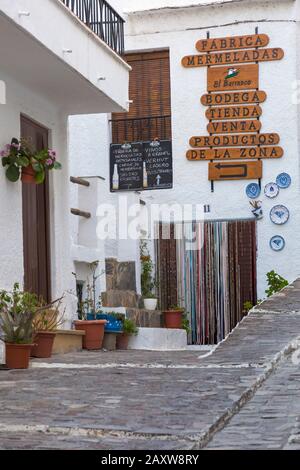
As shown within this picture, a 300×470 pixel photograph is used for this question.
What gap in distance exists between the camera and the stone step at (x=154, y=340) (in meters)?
14.8

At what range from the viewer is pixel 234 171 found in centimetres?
1894

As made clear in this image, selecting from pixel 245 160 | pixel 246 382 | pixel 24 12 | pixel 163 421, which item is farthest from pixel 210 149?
pixel 163 421

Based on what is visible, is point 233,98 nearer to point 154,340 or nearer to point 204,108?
point 204,108

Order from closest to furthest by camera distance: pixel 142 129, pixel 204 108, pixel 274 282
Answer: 1. pixel 274 282
2. pixel 204 108
3. pixel 142 129

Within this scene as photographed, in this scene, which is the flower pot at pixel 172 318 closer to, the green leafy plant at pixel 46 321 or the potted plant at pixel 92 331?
the potted plant at pixel 92 331

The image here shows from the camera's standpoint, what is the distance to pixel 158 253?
19047 millimetres

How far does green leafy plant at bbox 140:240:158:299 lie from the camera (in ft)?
60.4

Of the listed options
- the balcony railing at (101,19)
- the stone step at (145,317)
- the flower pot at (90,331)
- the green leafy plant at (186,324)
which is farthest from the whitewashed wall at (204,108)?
the flower pot at (90,331)

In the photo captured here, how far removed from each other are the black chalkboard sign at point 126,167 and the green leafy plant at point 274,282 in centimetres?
305

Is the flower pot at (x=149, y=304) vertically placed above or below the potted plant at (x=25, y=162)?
below

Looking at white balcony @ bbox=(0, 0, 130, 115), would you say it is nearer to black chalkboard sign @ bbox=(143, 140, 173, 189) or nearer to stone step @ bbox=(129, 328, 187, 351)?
stone step @ bbox=(129, 328, 187, 351)

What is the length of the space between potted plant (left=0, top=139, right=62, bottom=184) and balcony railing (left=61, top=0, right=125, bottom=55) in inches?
70.7

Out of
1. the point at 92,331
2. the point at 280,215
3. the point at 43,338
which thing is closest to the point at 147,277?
the point at 280,215

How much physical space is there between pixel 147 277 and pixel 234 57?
4.66m
